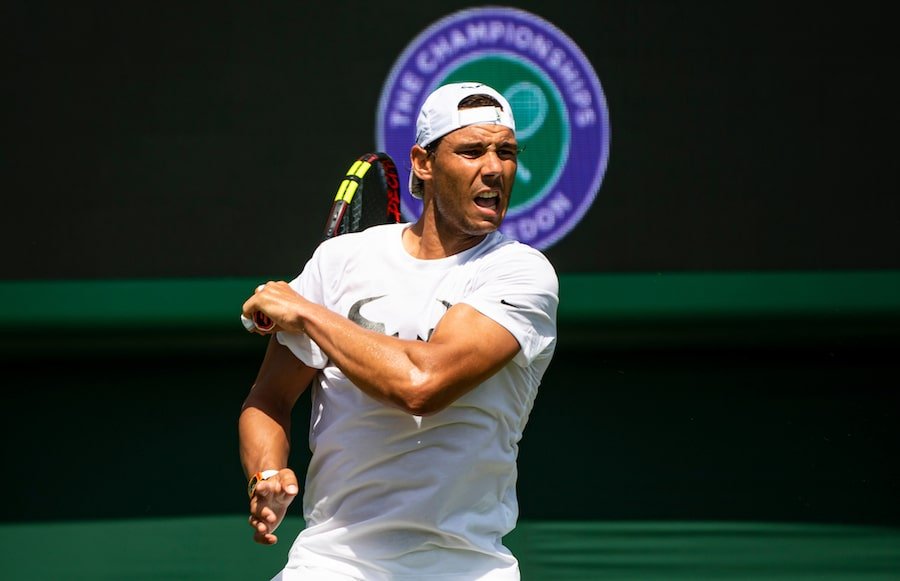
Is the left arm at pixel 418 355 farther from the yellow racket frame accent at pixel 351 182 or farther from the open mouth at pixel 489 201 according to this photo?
the yellow racket frame accent at pixel 351 182

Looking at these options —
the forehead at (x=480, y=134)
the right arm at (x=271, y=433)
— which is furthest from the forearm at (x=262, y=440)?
the forehead at (x=480, y=134)

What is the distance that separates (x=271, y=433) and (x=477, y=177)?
0.72 meters

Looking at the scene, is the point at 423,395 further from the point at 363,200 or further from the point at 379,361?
the point at 363,200

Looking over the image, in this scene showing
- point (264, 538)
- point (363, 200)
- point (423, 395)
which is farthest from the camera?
point (363, 200)

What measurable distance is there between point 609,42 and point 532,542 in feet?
6.20

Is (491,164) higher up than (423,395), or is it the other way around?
(491,164)

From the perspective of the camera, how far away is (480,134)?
9.18 ft

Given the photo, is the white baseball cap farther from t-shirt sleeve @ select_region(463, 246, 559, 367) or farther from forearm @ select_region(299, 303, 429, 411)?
forearm @ select_region(299, 303, 429, 411)

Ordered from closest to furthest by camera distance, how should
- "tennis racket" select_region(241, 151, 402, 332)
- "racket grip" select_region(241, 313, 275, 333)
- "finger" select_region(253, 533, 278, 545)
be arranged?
"finger" select_region(253, 533, 278, 545) → "racket grip" select_region(241, 313, 275, 333) → "tennis racket" select_region(241, 151, 402, 332)

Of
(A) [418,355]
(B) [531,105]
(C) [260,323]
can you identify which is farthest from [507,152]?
(B) [531,105]

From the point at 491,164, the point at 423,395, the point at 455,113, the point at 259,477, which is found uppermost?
the point at 455,113

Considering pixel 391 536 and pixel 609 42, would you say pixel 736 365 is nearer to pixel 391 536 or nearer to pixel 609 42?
pixel 609 42

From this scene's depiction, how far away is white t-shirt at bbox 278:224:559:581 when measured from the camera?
2643 mm

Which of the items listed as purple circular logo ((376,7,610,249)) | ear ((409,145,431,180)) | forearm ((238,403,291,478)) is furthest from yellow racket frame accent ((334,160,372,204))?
purple circular logo ((376,7,610,249))
